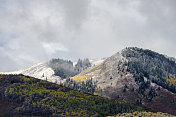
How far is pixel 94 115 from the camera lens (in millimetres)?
181000

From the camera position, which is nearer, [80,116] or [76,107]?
[80,116]

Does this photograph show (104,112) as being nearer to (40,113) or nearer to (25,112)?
(40,113)

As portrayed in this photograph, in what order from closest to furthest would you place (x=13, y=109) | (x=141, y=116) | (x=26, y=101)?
1. (x=141, y=116)
2. (x=13, y=109)
3. (x=26, y=101)

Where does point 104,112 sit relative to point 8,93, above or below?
below

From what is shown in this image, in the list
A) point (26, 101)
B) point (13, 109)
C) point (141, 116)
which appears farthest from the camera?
point (26, 101)

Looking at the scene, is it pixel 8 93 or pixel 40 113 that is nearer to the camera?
pixel 40 113

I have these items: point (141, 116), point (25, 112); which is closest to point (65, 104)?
point (25, 112)

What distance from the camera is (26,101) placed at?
7279 inches

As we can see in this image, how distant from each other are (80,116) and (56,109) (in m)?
23.4

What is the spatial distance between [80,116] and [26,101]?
2110 inches

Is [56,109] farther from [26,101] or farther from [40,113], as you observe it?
[26,101]

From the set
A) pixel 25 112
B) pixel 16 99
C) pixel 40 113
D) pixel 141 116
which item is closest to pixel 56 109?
pixel 40 113

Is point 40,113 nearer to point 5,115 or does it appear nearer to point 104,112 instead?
point 5,115

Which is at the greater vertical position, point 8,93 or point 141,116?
point 8,93
